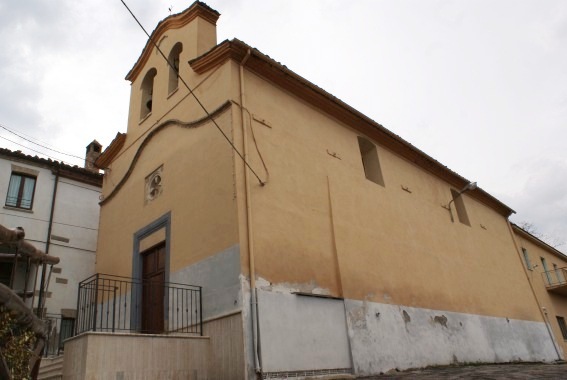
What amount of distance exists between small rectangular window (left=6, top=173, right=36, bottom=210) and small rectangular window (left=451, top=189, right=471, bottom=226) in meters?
14.7

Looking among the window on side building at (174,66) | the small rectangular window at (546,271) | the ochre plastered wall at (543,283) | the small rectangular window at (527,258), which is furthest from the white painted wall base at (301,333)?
the small rectangular window at (546,271)

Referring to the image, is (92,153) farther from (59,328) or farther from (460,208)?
(460,208)

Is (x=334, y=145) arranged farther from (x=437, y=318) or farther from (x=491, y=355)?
(x=491, y=355)

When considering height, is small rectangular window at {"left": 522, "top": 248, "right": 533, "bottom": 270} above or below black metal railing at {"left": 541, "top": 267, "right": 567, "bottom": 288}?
above

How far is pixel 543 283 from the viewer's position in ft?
69.4

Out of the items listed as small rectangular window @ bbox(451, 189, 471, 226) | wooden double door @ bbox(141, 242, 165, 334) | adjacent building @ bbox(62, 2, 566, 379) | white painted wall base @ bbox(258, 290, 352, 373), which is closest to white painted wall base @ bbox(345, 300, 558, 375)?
adjacent building @ bbox(62, 2, 566, 379)

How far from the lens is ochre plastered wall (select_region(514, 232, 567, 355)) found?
63.5 feet

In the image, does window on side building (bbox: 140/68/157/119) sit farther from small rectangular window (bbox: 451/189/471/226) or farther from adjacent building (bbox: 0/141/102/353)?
small rectangular window (bbox: 451/189/471/226)

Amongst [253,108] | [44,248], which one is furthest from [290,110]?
[44,248]

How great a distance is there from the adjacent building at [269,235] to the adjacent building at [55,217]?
2.18m

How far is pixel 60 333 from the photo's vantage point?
1333cm

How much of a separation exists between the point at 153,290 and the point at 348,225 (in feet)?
15.7

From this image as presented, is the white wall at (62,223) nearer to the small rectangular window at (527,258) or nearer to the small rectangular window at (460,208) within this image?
the small rectangular window at (460,208)

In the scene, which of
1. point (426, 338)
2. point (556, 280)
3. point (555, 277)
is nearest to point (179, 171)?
point (426, 338)
